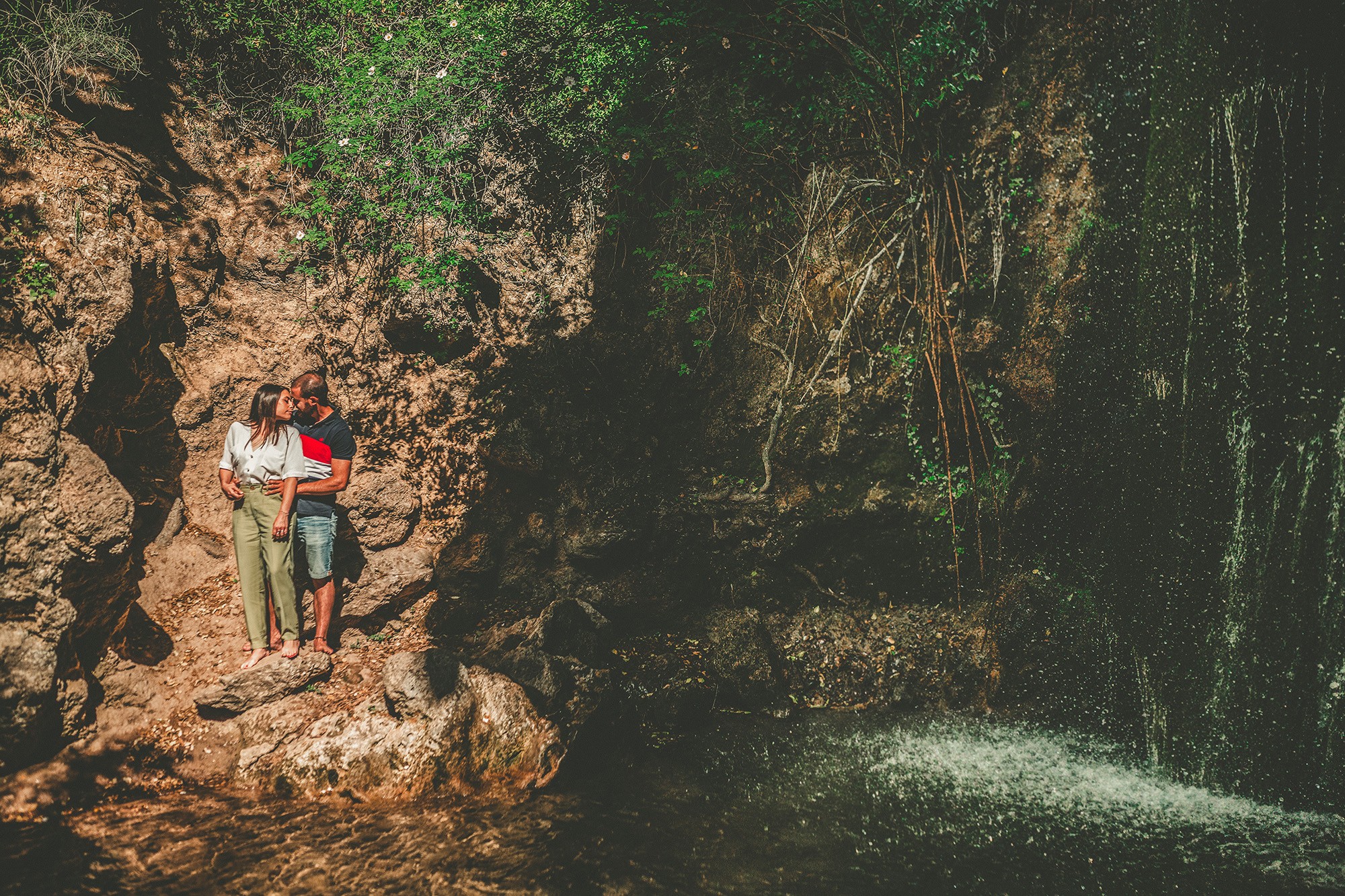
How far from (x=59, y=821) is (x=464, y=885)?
2192mm

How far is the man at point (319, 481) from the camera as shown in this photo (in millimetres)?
4508

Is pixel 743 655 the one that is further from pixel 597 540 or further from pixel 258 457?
pixel 258 457

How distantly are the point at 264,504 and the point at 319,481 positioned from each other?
1.17 ft

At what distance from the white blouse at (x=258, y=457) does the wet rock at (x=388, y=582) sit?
1039 millimetres

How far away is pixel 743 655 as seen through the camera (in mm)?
5164

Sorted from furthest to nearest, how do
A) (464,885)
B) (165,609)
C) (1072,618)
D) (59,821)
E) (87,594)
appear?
(1072,618), (165,609), (87,594), (59,821), (464,885)

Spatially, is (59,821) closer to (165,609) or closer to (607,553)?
(165,609)

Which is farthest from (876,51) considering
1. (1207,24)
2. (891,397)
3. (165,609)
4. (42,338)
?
(165,609)

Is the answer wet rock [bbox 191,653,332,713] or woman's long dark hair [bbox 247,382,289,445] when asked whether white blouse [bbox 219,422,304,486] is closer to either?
woman's long dark hair [bbox 247,382,289,445]

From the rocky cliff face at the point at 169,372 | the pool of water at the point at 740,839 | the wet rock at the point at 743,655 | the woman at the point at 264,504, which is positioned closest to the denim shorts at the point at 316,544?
the woman at the point at 264,504

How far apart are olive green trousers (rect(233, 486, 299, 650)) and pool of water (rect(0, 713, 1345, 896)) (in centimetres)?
107

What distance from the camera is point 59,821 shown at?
131 inches

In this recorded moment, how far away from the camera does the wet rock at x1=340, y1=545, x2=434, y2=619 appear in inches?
195

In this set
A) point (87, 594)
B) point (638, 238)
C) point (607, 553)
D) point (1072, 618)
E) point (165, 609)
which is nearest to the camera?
point (87, 594)
